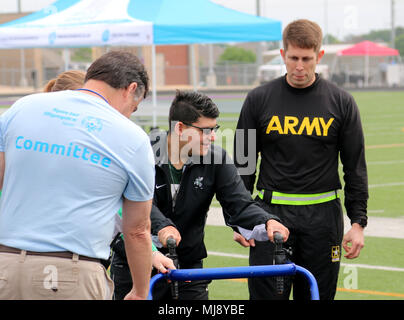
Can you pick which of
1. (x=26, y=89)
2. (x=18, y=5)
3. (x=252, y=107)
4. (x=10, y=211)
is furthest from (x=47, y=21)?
(x=18, y=5)

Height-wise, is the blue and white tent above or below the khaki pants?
A: above

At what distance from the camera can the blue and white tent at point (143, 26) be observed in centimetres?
1670

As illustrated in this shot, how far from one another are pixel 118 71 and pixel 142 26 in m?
13.2

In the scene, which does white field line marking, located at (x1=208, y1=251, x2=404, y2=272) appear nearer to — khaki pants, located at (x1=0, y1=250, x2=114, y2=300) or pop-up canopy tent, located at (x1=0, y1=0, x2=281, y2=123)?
khaki pants, located at (x1=0, y1=250, x2=114, y2=300)

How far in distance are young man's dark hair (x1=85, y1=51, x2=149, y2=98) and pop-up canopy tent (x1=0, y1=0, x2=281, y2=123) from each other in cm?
1299

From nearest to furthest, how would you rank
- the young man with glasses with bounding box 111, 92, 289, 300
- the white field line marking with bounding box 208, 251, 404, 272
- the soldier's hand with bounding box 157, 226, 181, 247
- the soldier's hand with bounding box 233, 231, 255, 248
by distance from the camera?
1. the soldier's hand with bounding box 157, 226, 181, 247
2. the young man with glasses with bounding box 111, 92, 289, 300
3. the soldier's hand with bounding box 233, 231, 255, 248
4. the white field line marking with bounding box 208, 251, 404, 272

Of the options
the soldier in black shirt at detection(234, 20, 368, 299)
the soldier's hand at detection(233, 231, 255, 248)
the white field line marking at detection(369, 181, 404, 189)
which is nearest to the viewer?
the soldier's hand at detection(233, 231, 255, 248)

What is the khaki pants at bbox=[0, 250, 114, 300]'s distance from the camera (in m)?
3.40

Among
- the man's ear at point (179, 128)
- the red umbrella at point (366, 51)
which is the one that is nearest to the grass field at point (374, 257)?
the man's ear at point (179, 128)

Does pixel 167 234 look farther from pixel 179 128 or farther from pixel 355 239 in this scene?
pixel 355 239

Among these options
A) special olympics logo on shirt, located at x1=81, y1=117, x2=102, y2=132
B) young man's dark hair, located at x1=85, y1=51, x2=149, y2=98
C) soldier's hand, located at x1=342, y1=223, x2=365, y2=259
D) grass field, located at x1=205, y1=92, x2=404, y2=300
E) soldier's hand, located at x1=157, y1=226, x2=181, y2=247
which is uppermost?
young man's dark hair, located at x1=85, y1=51, x2=149, y2=98

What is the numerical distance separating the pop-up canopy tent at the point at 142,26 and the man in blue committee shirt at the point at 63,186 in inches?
521

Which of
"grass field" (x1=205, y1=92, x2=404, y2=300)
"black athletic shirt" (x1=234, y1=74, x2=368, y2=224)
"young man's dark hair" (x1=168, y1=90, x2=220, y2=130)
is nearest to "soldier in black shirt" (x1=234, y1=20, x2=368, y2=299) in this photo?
"black athletic shirt" (x1=234, y1=74, x2=368, y2=224)

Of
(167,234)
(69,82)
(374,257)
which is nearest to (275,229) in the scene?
(167,234)
